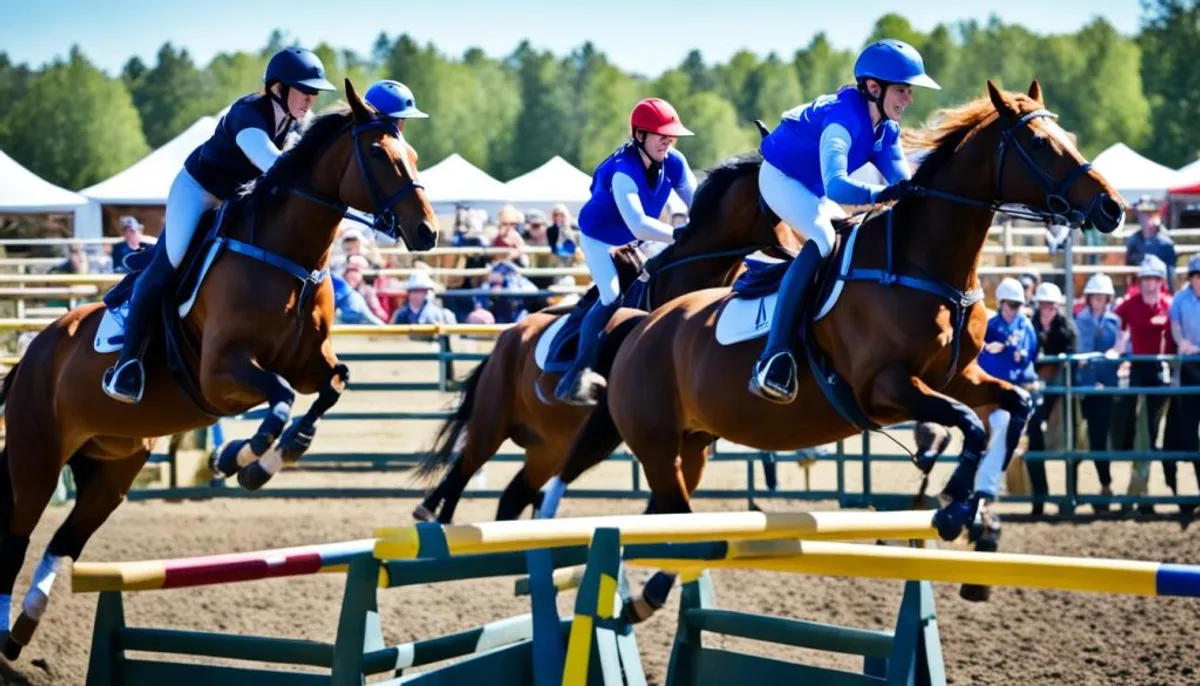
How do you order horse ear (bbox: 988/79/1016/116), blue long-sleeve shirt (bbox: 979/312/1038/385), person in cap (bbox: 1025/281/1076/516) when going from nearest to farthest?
horse ear (bbox: 988/79/1016/116) < blue long-sleeve shirt (bbox: 979/312/1038/385) < person in cap (bbox: 1025/281/1076/516)

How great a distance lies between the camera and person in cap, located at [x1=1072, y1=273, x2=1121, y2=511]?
1239cm

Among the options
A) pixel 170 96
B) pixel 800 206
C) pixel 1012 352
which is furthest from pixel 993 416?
pixel 170 96

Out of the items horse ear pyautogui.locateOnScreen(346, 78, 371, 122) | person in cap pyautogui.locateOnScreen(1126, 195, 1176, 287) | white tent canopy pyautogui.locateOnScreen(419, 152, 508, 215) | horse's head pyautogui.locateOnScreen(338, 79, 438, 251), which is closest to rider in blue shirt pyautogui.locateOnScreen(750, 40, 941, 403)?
horse's head pyautogui.locateOnScreen(338, 79, 438, 251)

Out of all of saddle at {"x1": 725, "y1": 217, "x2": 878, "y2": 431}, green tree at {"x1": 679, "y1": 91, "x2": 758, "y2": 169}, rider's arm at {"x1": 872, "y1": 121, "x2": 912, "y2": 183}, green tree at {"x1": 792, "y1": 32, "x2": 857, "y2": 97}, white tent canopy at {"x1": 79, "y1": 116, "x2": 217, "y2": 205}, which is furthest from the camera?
green tree at {"x1": 792, "y1": 32, "x2": 857, "y2": 97}

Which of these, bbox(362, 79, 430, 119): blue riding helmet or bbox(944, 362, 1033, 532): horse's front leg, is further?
bbox(362, 79, 430, 119): blue riding helmet

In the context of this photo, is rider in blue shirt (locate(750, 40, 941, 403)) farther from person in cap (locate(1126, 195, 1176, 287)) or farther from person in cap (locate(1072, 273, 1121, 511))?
person in cap (locate(1126, 195, 1176, 287))

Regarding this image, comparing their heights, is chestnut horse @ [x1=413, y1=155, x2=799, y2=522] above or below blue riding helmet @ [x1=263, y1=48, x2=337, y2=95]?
below

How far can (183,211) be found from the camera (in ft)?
25.4

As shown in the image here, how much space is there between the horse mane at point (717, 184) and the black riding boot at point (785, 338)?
49.0 inches

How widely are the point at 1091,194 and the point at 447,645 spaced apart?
304 centimetres

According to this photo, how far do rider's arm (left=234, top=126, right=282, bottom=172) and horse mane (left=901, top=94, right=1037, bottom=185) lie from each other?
2884 mm

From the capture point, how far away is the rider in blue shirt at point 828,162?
6.93 m

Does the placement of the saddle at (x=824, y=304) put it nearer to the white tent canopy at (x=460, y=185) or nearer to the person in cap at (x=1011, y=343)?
the person in cap at (x=1011, y=343)

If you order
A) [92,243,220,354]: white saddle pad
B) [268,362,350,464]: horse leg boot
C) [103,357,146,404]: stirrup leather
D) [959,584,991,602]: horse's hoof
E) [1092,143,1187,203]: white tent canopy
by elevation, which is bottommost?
[959,584,991,602]: horse's hoof
